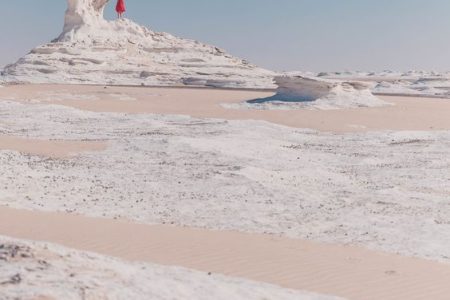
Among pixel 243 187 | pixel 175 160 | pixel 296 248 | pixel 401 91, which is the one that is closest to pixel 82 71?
pixel 401 91

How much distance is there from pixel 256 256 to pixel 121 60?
51400 millimetres

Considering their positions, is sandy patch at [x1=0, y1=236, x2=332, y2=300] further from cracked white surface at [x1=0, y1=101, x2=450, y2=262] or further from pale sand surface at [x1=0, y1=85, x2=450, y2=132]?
pale sand surface at [x1=0, y1=85, x2=450, y2=132]

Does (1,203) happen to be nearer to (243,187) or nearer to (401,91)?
(243,187)

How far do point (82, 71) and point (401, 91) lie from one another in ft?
94.0

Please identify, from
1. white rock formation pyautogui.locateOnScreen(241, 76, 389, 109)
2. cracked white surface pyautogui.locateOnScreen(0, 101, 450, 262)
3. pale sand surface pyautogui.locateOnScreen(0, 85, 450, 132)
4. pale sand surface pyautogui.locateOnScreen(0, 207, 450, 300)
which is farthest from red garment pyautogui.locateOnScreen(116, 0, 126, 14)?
pale sand surface pyautogui.locateOnScreen(0, 207, 450, 300)

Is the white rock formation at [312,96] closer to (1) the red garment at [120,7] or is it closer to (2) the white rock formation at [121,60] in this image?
(2) the white rock formation at [121,60]

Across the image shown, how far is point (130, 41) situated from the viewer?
6306 cm

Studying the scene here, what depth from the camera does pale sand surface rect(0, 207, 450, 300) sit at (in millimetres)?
8594

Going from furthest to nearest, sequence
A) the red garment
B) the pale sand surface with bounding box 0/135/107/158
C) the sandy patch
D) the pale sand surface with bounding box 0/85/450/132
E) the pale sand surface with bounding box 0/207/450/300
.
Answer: the red garment < the pale sand surface with bounding box 0/85/450/132 < the pale sand surface with bounding box 0/135/107/158 < the pale sand surface with bounding box 0/207/450/300 < the sandy patch

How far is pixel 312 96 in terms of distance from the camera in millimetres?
38375

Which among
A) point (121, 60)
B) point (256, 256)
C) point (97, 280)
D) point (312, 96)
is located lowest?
point (256, 256)

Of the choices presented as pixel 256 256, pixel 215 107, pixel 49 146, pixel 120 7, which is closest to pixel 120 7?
pixel 120 7

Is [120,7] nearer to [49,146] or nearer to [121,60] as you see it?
[121,60]

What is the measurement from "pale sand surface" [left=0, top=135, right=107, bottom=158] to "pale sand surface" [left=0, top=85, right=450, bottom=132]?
10.6 meters
